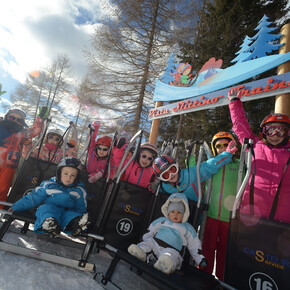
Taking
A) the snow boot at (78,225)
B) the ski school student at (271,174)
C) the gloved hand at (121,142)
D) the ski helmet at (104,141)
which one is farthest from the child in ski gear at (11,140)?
the ski school student at (271,174)

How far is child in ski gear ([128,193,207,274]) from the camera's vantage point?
2253 mm

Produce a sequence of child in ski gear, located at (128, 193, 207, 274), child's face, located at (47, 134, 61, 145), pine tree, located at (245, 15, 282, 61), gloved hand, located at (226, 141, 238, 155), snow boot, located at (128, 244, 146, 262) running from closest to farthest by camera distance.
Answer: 1. snow boot, located at (128, 244, 146, 262)
2. child in ski gear, located at (128, 193, 207, 274)
3. gloved hand, located at (226, 141, 238, 155)
4. child's face, located at (47, 134, 61, 145)
5. pine tree, located at (245, 15, 282, 61)

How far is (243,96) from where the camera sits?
4578mm

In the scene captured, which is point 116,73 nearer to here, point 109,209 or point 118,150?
point 118,150

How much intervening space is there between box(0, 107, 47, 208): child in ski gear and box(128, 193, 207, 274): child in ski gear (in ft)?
9.76

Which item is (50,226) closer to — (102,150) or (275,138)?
(102,150)

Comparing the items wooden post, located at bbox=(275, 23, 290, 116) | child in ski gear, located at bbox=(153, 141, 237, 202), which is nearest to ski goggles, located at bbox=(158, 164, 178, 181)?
child in ski gear, located at bbox=(153, 141, 237, 202)

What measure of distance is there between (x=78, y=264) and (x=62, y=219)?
0.70 metres

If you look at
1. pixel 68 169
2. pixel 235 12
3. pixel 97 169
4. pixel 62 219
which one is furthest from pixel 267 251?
pixel 235 12

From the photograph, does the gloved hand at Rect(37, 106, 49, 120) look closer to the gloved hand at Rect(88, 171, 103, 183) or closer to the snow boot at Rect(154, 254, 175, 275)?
the gloved hand at Rect(88, 171, 103, 183)

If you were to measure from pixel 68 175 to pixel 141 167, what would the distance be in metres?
1.24

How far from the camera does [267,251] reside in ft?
6.40

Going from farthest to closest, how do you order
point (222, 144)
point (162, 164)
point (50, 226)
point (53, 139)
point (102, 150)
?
point (53, 139) < point (102, 150) < point (222, 144) < point (162, 164) < point (50, 226)

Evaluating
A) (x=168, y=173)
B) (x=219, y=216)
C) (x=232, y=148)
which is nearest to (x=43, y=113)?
(x=168, y=173)
